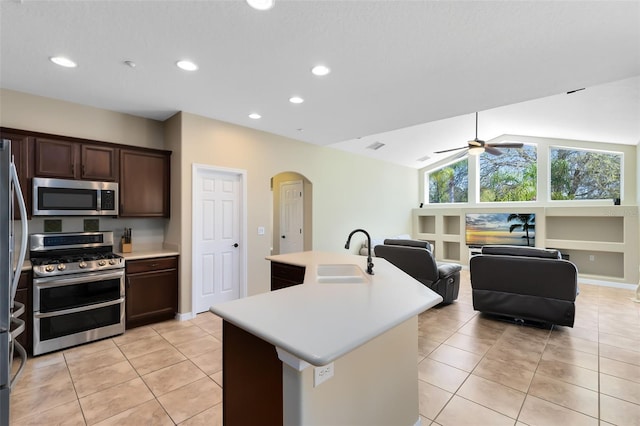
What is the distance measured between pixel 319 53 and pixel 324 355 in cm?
230

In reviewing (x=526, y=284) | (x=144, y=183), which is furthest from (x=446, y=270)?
(x=144, y=183)

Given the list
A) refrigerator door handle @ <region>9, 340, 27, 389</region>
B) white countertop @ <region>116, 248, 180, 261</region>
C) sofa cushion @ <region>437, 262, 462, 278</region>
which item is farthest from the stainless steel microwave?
sofa cushion @ <region>437, 262, 462, 278</region>

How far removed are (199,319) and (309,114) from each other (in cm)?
312

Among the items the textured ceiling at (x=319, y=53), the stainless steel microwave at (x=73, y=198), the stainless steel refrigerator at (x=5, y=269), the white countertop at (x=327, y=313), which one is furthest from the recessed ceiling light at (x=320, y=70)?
the stainless steel microwave at (x=73, y=198)

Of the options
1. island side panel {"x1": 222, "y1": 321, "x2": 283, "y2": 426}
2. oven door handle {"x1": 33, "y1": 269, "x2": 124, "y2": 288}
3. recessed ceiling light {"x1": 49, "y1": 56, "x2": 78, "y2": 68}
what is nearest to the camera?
island side panel {"x1": 222, "y1": 321, "x2": 283, "y2": 426}

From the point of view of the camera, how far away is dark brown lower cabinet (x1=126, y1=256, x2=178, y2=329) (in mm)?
3566

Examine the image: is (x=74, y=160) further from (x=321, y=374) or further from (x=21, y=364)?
(x=321, y=374)

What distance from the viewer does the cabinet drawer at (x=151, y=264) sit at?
140 inches

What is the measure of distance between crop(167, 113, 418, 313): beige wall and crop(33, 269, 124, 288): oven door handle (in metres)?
0.77

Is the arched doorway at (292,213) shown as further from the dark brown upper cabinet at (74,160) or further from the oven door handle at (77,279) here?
the oven door handle at (77,279)

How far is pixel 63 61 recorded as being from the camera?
8.52 feet

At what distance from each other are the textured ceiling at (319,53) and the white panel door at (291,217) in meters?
2.45

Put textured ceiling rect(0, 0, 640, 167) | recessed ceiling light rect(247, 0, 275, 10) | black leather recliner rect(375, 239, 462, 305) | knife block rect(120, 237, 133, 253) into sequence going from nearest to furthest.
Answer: recessed ceiling light rect(247, 0, 275, 10) < textured ceiling rect(0, 0, 640, 167) < knife block rect(120, 237, 133, 253) < black leather recliner rect(375, 239, 462, 305)

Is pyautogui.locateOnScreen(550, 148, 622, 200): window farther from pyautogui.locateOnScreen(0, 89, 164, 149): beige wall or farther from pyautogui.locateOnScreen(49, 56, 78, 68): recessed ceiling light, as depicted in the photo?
pyautogui.locateOnScreen(49, 56, 78, 68): recessed ceiling light
